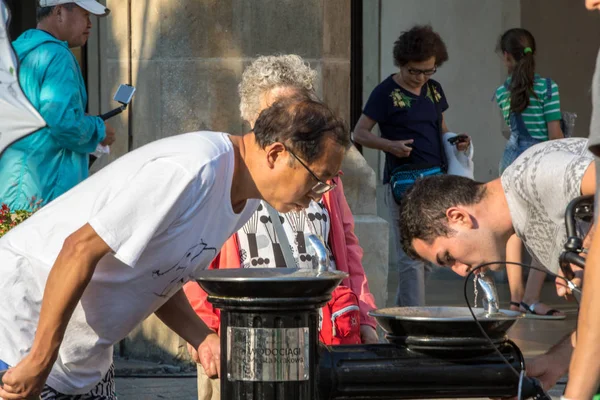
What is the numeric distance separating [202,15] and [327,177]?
363 cm

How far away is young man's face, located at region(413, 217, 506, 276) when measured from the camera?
11.2 feet

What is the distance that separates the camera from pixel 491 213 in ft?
11.2

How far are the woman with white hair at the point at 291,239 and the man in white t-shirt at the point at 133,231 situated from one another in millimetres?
604

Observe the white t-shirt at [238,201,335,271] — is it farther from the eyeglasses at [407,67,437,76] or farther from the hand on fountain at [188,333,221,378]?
the eyeglasses at [407,67,437,76]

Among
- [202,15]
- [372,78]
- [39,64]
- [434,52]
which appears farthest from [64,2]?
[372,78]

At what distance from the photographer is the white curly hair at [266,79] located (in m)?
3.96

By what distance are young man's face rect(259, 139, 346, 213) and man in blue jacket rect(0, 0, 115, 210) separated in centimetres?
255

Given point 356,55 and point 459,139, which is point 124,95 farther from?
point 356,55

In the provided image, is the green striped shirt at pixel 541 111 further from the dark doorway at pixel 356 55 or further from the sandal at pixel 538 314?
the dark doorway at pixel 356 55

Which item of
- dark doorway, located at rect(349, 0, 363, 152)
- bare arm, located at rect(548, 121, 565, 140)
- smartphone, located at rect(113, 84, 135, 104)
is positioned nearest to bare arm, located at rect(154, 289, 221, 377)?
smartphone, located at rect(113, 84, 135, 104)

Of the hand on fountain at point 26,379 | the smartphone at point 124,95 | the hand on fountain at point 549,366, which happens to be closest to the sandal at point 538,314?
the smartphone at point 124,95

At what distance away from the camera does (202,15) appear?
6.36 metres

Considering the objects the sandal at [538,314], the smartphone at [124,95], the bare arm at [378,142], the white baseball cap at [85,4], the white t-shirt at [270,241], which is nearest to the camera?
the white t-shirt at [270,241]

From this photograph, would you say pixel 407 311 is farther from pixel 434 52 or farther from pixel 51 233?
pixel 434 52
